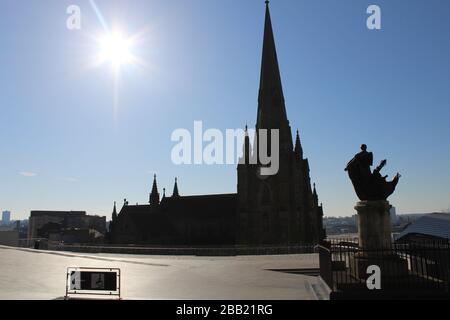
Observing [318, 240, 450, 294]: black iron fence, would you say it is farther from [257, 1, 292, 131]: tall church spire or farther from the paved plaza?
[257, 1, 292, 131]: tall church spire

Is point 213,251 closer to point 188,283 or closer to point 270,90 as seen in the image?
point 188,283

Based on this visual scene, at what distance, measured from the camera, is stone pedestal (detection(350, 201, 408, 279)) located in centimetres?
1123

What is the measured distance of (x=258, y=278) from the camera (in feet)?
48.8

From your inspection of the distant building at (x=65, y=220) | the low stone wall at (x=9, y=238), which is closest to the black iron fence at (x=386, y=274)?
the low stone wall at (x=9, y=238)

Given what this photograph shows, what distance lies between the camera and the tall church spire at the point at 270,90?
1914 inches

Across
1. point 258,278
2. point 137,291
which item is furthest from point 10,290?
point 258,278

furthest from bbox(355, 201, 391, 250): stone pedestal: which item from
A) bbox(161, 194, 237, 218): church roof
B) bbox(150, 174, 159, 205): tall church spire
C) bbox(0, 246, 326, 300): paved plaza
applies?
bbox(150, 174, 159, 205): tall church spire

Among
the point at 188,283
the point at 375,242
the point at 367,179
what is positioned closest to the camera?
the point at 375,242

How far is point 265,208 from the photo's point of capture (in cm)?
4675

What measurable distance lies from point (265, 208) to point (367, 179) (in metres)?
34.8

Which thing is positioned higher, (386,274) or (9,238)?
(386,274)

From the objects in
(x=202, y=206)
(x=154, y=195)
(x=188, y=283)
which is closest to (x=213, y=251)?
(x=188, y=283)

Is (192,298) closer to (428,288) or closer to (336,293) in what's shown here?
(336,293)

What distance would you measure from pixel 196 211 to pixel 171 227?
4970 millimetres
